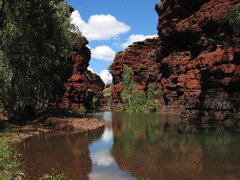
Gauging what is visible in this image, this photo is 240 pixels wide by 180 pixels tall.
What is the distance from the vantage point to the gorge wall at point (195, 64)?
125 ft

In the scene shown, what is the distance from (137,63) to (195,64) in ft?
183

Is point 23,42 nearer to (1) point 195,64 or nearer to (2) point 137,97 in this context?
(1) point 195,64

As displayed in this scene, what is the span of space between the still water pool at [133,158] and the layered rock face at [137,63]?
73192mm

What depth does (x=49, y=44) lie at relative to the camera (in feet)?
98.5

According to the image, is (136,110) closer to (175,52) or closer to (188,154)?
(175,52)

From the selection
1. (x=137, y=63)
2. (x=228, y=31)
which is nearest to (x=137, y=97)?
(x=137, y=63)

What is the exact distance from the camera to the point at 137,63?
108m

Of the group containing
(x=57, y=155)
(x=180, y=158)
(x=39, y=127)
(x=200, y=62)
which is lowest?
(x=180, y=158)

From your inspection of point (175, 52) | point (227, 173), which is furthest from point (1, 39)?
point (175, 52)

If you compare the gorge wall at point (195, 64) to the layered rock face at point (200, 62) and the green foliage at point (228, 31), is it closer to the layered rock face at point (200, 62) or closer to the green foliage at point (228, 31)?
the layered rock face at point (200, 62)

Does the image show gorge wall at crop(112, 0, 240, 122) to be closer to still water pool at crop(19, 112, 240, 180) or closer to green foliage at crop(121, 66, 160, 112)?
green foliage at crop(121, 66, 160, 112)

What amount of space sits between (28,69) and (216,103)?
87.8 feet

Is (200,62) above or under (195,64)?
under

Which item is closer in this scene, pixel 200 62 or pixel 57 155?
pixel 57 155
